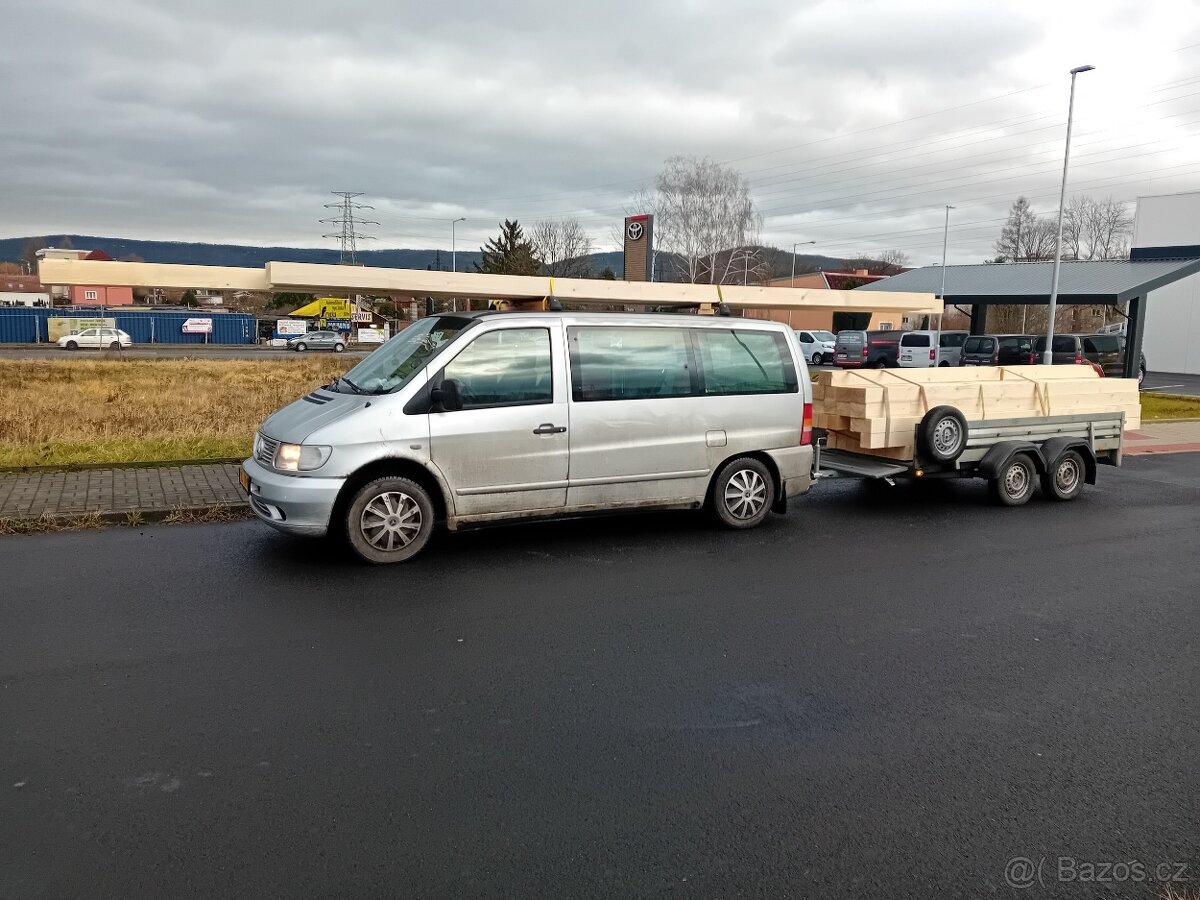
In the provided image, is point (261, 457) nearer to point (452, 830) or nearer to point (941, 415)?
point (452, 830)

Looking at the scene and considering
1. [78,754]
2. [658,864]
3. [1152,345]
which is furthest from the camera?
[1152,345]

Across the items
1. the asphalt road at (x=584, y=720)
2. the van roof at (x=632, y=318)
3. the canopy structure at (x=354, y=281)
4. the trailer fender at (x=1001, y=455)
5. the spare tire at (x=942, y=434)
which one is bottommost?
the asphalt road at (x=584, y=720)

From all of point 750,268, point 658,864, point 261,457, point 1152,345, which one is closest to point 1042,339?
point 1152,345

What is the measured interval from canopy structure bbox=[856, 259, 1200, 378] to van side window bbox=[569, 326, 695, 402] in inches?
1027

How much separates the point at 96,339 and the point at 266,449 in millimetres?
47805

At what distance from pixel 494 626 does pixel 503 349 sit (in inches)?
99.4

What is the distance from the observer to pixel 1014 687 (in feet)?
15.9

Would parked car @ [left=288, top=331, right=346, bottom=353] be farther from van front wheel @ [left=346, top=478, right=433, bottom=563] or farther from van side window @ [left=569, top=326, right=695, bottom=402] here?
van front wheel @ [left=346, top=478, right=433, bottom=563]

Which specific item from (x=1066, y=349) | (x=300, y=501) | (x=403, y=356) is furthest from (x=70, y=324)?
(x=300, y=501)

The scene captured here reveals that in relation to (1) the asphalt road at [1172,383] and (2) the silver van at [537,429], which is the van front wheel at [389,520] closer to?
(2) the silver van at [537,429]

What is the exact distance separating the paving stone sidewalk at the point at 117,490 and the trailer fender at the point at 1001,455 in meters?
7.57

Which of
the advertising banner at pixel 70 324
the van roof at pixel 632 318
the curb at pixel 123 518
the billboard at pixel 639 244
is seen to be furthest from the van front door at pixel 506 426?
the advertising banner at pixel 70 324

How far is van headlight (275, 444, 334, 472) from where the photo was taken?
21.8ft

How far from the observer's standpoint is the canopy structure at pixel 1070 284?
29125 mm
